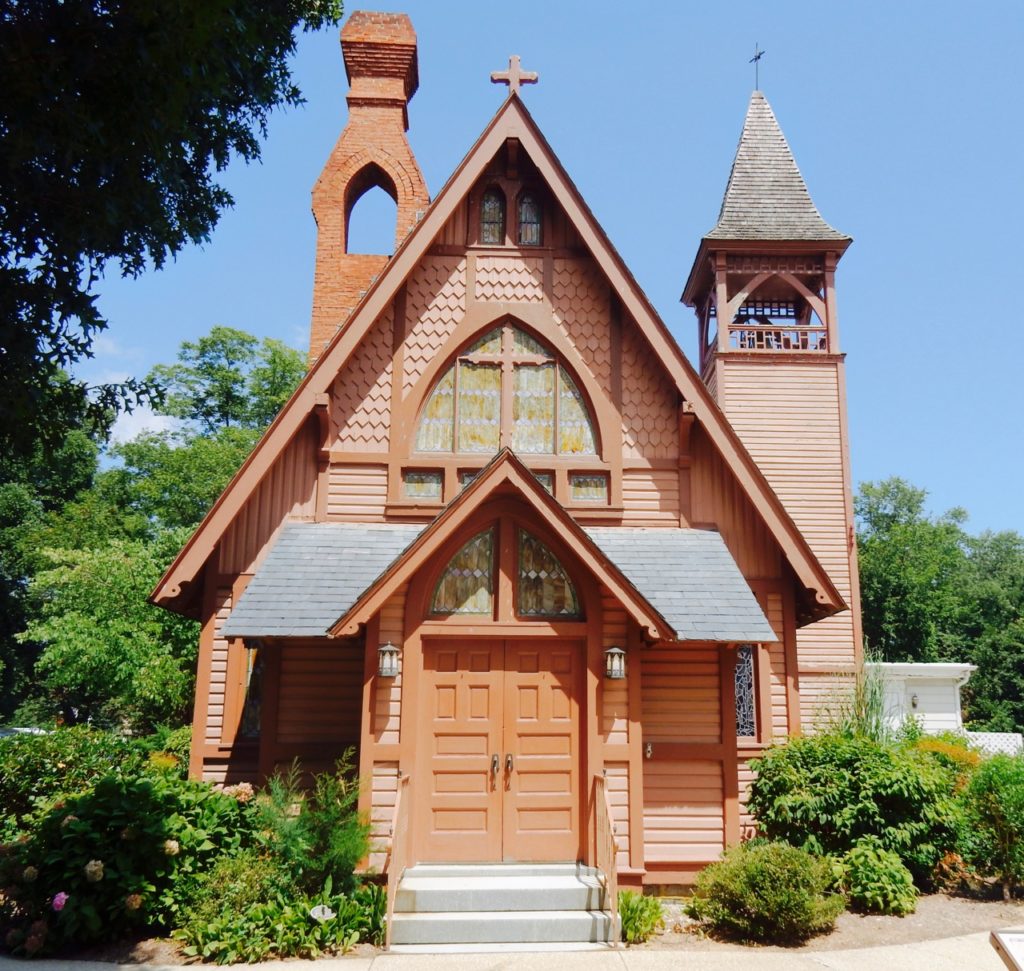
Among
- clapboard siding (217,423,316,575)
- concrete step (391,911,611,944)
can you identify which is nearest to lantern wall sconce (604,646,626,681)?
concrete step (391,911,611,944)

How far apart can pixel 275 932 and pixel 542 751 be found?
335 cm

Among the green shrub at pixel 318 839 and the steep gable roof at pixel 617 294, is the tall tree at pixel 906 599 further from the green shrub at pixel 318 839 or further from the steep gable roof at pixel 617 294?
the green shrub at pixel 318 839

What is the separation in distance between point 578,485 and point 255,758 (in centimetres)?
544

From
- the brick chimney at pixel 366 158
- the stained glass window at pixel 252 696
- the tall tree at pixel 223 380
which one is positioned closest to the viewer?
the stained glass window at pixel 252 696

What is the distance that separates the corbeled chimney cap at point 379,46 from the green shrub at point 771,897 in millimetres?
15982

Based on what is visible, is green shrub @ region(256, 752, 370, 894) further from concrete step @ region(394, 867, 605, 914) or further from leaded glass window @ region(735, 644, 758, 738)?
leaded glass window @ region(735, 644, 758, 738)

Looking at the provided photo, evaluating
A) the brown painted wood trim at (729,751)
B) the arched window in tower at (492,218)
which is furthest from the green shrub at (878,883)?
the arched window in tower at (492,218)

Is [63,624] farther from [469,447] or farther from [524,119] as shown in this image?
[524,119]

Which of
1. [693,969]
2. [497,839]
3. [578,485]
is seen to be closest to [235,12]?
[578,485]

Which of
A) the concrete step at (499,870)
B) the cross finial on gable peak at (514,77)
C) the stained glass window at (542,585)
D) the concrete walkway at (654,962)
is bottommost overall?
the concrete walkway at (654,962)

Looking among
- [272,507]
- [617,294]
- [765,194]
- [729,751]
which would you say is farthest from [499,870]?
[765,194]

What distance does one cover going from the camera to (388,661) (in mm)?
9648

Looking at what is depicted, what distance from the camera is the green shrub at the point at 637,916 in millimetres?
8383

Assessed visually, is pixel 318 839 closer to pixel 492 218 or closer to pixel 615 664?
pixel 615 664
